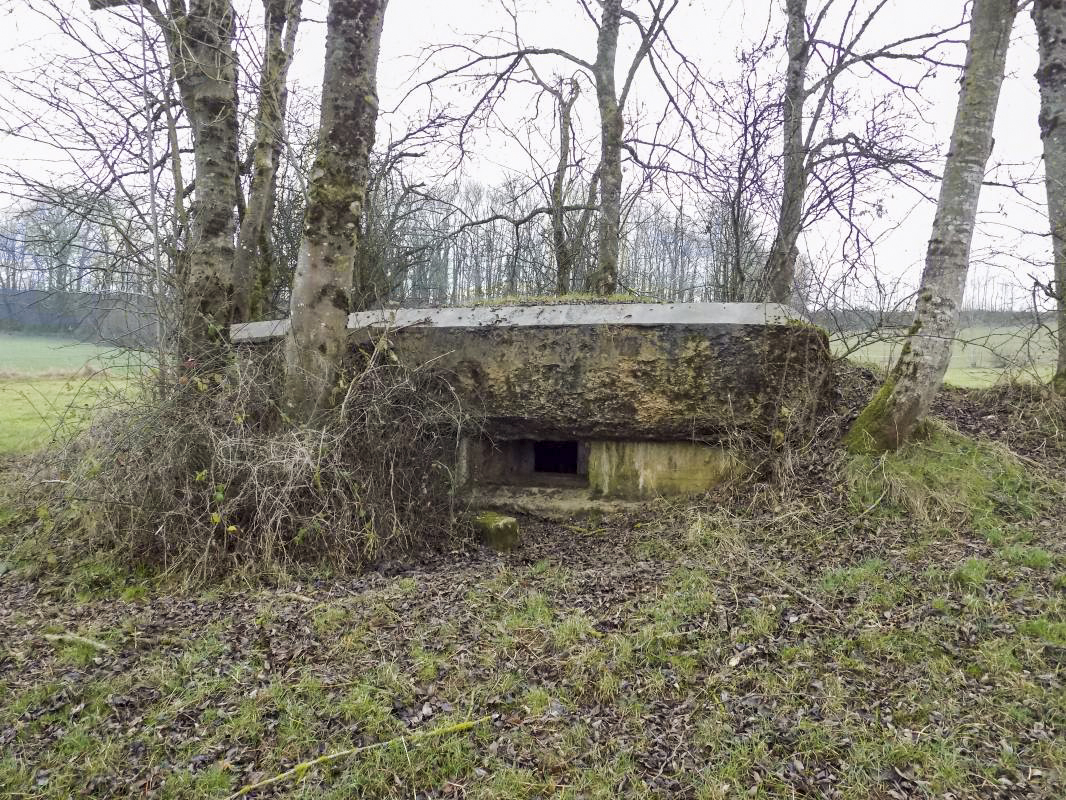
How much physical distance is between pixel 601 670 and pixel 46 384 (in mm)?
9840

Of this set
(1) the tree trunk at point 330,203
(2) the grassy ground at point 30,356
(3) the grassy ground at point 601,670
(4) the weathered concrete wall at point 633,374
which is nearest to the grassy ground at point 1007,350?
(4) the weathered concrete wall at point 633,374

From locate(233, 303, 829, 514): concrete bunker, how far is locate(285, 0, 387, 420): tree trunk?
1.74 feet

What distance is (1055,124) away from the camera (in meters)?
4.94

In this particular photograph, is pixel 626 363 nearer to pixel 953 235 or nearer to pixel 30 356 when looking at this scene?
pixel 953 235

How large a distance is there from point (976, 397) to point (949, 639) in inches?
133

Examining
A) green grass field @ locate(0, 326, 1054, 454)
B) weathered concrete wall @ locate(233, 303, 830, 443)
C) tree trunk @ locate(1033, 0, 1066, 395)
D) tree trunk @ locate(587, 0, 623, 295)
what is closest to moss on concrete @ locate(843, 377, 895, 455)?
weathered concrete wall @ locate(233, 303, 830, 443)

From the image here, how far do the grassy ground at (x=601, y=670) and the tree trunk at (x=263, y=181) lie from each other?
3.24 m

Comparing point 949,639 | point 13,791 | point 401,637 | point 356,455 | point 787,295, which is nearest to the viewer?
point 13,791

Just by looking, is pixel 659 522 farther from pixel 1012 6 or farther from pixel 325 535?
pixel 1012 6

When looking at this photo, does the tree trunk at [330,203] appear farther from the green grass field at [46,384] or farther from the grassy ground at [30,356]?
the grassy ground at [30,356]

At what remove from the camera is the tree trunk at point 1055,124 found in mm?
4848

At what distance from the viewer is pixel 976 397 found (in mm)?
5195

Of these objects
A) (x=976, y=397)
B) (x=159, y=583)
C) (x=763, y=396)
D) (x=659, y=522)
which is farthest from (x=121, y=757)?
(x=976, y=397)

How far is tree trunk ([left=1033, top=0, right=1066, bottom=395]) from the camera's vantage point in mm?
4848
